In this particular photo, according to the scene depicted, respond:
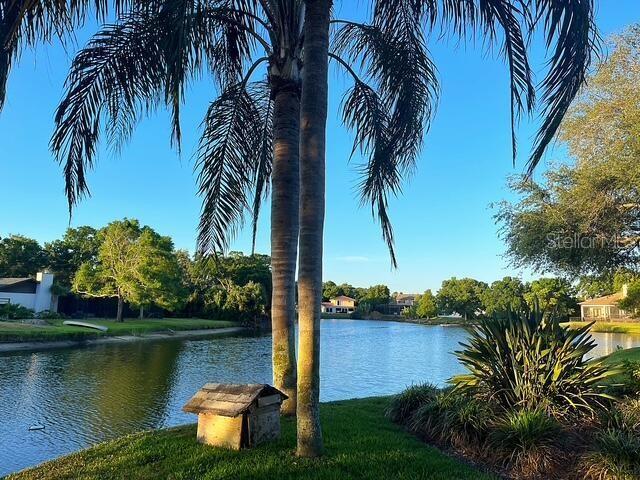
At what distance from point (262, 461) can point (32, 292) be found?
125 ft

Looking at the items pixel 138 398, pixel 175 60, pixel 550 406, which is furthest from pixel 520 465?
pixel 138 398

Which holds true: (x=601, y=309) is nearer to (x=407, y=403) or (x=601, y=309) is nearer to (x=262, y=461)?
(x=407, y=403)

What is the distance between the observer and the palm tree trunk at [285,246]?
611 centimetres

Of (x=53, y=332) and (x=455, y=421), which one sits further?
(x=53, y=332)

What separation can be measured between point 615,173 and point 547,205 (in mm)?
2450

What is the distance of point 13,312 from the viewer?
29734 mm

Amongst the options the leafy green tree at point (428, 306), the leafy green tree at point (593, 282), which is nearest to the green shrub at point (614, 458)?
the leafy green tree at point (593, 282)

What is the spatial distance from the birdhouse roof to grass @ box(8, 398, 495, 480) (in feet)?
1.15

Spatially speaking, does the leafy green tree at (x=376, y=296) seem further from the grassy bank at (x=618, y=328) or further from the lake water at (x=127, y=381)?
the lake water at (x=127, y=381)

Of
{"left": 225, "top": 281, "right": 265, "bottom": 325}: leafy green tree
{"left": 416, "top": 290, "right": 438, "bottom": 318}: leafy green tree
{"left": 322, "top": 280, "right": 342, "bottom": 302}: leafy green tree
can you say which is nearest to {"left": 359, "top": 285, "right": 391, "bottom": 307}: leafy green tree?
{"left": 322, "top": 280, "right": 342, "bottom": 302}: leafy green tree

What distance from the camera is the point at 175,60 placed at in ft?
12.8

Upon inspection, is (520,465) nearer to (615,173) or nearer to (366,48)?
(366,48)

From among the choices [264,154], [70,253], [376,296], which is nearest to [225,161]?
[264,154]

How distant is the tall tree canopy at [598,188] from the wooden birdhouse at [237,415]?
11.2 metres
